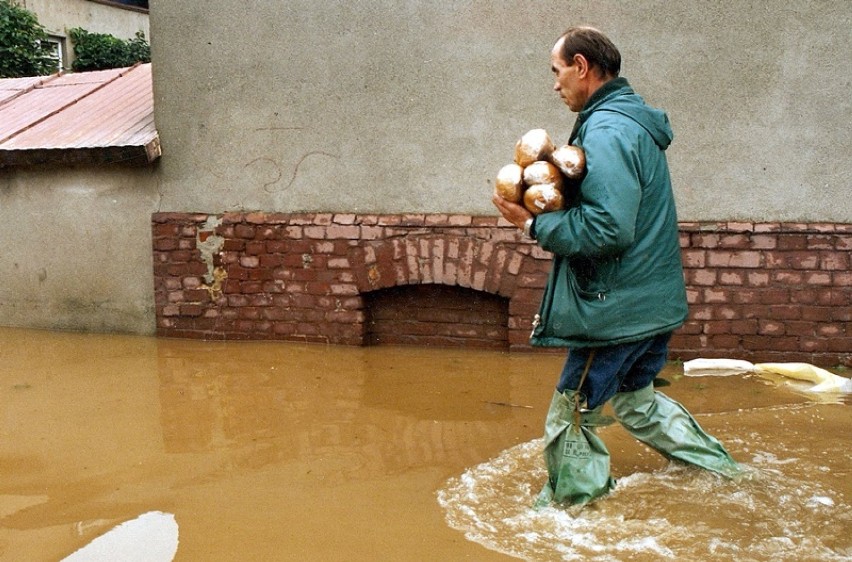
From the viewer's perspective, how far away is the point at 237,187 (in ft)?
21.0

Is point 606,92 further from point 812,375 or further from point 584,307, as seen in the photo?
point 812,375

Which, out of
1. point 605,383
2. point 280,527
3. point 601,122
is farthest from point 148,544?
point 601,122

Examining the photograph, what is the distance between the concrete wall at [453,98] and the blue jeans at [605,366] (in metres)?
2.57

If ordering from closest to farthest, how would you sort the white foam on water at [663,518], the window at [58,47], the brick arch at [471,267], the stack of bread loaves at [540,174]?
the white foam on water at [663,518], the stack of bread loaves at [540,174], the brick arch at [471,267], the window at [58,47]

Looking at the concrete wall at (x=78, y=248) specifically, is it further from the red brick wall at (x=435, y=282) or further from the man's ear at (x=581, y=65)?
the man's ear at (x=581, y=65)

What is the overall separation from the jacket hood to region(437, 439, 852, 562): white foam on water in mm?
1369

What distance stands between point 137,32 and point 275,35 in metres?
17.4

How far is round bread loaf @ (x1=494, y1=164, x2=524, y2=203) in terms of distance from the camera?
330 cm

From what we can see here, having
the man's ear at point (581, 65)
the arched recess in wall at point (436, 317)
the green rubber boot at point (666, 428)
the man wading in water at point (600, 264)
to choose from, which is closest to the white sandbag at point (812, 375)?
the arched recess in wall at point (436, 317)

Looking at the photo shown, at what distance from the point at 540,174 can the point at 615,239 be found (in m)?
0.37

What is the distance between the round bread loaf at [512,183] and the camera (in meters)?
3.30

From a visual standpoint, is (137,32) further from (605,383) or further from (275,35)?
(605,383)

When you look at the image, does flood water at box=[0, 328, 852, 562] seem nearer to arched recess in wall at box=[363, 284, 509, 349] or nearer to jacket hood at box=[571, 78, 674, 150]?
arched recess in wall at box=[363, 284, 509, 349]

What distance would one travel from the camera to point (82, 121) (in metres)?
7.13
